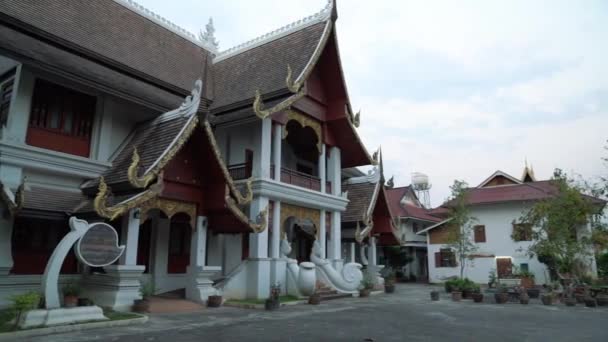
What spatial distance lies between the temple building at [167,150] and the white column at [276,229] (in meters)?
0.04

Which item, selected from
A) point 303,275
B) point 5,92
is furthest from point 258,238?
point 5,92

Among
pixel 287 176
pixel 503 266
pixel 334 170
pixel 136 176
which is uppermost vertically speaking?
pixel 334 170

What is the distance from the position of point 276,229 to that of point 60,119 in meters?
6.67

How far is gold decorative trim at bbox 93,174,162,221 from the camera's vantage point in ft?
29.3

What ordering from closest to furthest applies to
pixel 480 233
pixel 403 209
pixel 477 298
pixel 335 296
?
pixel 335 296 < pixel 477 298 < pixel 480 233 < pixel 403 209

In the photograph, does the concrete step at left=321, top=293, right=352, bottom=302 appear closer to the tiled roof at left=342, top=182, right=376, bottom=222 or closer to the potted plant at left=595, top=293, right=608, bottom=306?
the tiled roof at left=342, top=182, right=376, bottom=222

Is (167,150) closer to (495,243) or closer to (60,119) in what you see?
(60,119)

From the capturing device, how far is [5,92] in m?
10.7

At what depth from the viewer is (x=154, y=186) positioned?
977cm

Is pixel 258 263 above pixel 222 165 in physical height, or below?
below

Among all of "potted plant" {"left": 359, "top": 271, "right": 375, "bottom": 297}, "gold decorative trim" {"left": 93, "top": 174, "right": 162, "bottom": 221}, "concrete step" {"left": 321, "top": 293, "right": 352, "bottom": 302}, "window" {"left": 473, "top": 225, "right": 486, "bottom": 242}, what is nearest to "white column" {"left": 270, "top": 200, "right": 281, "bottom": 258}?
"concrete step" {"left": 321, "top": 293, "right": 352, "bottom": 302}

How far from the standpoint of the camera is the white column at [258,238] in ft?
44.7

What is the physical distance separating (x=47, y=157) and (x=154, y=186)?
2.99 meters

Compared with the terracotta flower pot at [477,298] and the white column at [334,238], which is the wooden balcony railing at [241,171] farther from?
the terracotta flower pot at [477,298]
